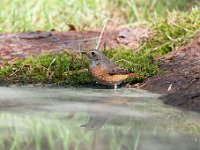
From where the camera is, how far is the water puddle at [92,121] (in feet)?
10.0

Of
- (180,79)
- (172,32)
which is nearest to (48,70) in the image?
(180,79)

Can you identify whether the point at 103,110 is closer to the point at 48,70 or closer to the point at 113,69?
the point at 113,69

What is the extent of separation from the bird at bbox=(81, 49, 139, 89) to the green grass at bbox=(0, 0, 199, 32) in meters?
3.47

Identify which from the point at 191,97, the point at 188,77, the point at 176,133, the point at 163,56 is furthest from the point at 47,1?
the point at 176,133

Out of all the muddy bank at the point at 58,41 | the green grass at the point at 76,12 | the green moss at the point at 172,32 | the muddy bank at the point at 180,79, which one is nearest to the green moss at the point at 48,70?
the muddy bank at the point at 58,41

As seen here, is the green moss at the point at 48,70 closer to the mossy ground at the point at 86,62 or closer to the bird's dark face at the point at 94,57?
the mossy ground at the point at 86,62

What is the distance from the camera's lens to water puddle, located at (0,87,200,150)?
3059 millimetres

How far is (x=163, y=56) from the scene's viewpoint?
670 centimetres

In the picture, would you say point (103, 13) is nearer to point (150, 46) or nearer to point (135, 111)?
point (150, 46)

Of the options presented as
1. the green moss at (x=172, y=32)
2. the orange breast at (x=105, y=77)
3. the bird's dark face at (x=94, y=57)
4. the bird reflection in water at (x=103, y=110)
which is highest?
the green moss at (x=172, y=32)

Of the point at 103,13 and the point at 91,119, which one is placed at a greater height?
the point at 103,13

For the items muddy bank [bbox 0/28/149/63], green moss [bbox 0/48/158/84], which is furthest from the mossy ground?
muddy bank [bbox 0/28/149/63]

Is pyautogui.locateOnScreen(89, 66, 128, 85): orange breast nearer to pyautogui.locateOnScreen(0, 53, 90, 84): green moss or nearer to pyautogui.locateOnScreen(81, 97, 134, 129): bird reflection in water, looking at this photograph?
pyautogui.locateOnScreen(0, 53, 90, 84): green moss

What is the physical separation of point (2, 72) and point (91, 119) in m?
2.53
